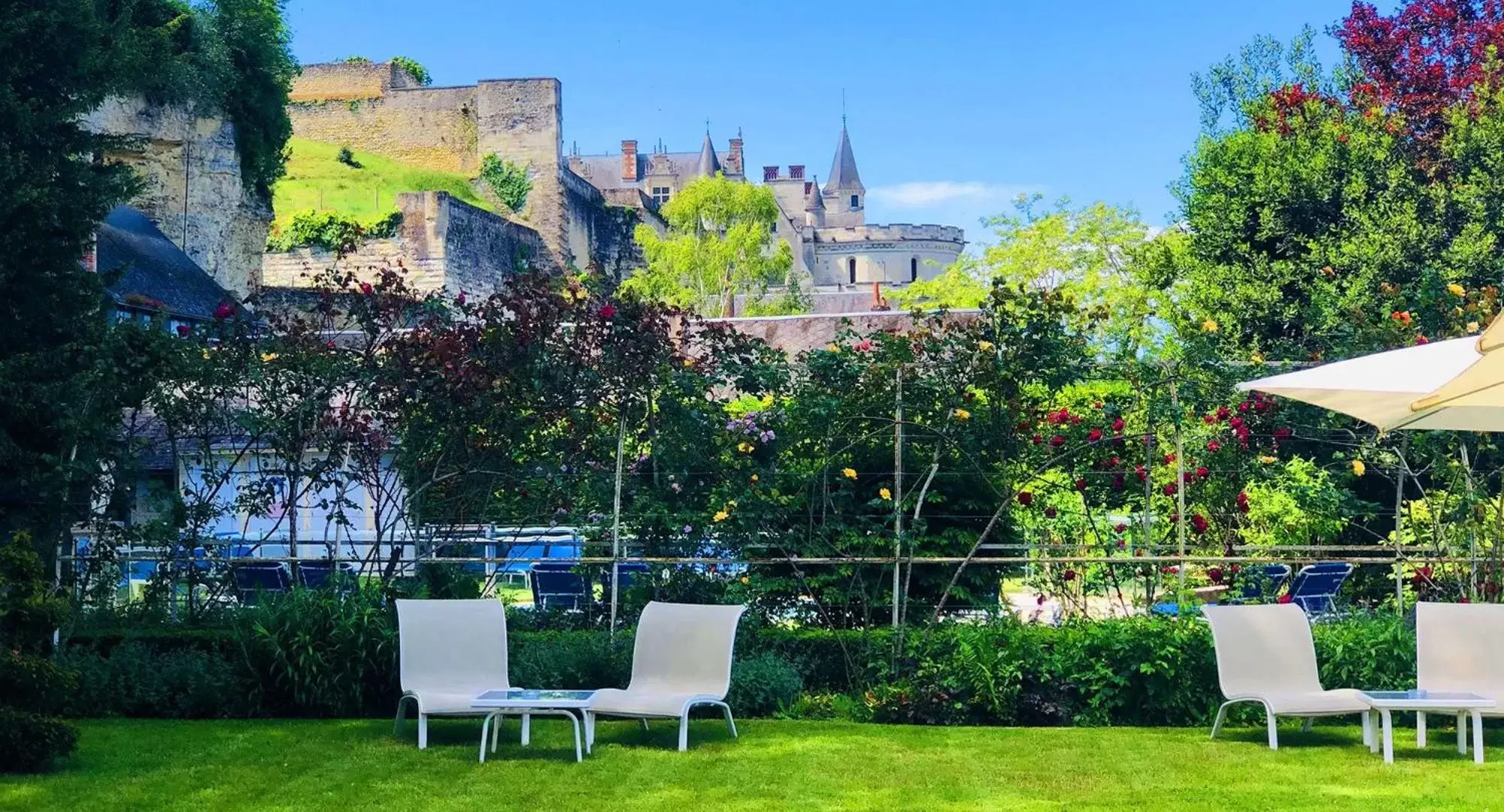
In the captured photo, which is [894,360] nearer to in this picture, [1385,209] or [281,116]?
[1385,209]

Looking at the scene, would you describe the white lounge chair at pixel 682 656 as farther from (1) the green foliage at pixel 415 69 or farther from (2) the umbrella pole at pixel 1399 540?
(1) the green foliage at pixel 415 69

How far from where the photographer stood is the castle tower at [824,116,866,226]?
12019 centimetres

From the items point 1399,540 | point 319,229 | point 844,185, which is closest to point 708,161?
point 844,185

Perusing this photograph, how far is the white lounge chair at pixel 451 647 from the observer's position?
8.32 meters

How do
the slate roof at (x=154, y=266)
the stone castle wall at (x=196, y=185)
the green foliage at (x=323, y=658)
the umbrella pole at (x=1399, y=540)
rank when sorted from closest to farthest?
the green foliage at (x=323, y=658), the umbrella pole at (x=1399, y=540), the slate roof at (x=154, y=266), the stone castle wall at (x=196, y=185)

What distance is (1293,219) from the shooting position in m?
22.2

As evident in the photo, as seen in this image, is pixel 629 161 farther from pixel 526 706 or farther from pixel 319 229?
pixel 526 706

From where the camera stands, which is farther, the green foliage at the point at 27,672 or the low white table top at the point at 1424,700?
the low white table top at the point at 1424,700

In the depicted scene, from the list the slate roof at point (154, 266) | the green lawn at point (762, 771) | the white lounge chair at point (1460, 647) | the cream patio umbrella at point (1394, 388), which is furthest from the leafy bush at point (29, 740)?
the slate roof at point (154, 266)

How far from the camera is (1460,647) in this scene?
833 cm

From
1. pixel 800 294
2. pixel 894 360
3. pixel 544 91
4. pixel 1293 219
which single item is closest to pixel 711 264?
pixel 800 294

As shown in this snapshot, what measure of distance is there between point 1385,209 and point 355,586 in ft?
54.9

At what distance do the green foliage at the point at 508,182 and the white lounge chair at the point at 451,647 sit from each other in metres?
45.0

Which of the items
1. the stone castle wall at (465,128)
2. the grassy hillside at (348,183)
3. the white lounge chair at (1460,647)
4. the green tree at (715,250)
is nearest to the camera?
the white lounge chair at (1460,647)
